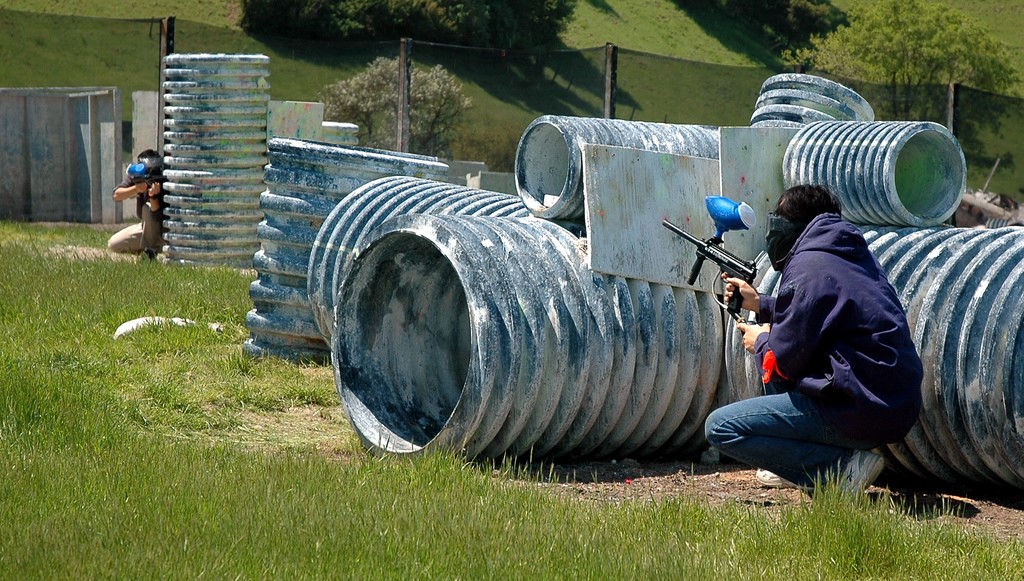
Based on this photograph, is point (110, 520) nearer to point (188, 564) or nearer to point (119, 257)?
point (188, 564)

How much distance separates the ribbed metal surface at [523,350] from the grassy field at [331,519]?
0.96ft

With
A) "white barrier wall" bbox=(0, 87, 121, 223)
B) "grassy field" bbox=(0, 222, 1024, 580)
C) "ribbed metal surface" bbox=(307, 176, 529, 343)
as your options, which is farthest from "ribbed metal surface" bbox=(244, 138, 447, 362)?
"white barrier wall" bbox=(0, 87, 121, 223)

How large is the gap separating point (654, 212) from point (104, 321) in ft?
15.2

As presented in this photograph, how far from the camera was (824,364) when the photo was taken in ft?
16.9

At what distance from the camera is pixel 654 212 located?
6.34 metres

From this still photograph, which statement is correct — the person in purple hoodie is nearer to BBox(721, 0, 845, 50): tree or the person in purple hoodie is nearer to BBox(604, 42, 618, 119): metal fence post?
BBox(604, 42, 618, 119): metal fence post

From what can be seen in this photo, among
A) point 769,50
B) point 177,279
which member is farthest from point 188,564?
point 769,50

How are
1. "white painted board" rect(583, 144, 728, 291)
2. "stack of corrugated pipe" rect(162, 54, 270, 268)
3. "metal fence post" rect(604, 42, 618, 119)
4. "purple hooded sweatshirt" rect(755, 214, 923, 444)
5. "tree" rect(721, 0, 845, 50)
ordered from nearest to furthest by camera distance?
"purple hooded sweatshirt" rect(755, 214, 923, 444) → "white painted board" rect(583, 144, 728, 291) → "stack of corrugated pipe" rect(162, 54, 270, 268) → "metal fence post" rect(604, 42, 618, 119) → "tree" rect(721, 0, 845, 50)

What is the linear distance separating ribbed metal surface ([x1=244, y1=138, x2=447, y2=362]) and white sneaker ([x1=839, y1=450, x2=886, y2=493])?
13.5ft

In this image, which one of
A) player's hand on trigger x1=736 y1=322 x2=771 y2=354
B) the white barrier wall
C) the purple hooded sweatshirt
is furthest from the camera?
the white barrier wall

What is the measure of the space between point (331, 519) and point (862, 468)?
87.8 inches

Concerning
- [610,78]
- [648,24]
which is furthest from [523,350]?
[648,24]

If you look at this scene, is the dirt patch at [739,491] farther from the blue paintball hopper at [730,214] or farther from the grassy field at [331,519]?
the blue paintball hopper at [730,214]

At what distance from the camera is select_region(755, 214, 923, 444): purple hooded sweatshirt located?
16.6 ft
